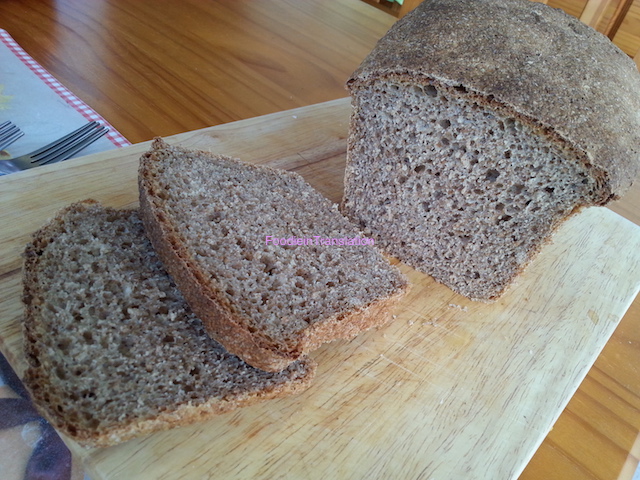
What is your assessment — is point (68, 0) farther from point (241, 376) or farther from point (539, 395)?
point (539, 395)

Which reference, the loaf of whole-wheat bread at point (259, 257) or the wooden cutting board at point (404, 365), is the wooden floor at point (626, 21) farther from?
the loaf of whole-wheat bread at point (259, 257)

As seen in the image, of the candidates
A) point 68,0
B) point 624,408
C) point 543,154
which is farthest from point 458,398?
point 68,0

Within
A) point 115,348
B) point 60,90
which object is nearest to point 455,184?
point 115,348

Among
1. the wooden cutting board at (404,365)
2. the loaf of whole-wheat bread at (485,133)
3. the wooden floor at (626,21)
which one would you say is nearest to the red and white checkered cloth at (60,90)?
the wooden cutting board at (404,365)

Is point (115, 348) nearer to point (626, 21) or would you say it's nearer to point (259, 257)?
point (259, 257)

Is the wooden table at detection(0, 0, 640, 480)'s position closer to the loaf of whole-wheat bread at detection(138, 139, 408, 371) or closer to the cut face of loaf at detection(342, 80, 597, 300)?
the cut face of loaf at detection(342, 80, 597, 300)
